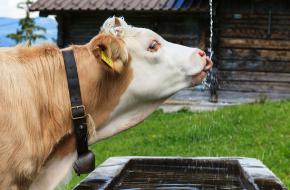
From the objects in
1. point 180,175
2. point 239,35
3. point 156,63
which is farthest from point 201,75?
point 239,35

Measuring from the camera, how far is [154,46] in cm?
342

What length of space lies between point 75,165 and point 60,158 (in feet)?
0.28

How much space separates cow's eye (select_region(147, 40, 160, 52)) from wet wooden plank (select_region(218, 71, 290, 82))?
1194 cm

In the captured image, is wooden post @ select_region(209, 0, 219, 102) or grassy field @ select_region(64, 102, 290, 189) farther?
wooden post @ select_region(209, 0, 219, 102)

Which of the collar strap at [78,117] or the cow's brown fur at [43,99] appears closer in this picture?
the cow's brown fur at [43,99]

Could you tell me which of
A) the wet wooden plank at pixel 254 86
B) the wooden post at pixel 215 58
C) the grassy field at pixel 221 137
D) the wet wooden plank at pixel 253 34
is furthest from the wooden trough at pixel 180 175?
the wet wooden plank at pixel 253 34

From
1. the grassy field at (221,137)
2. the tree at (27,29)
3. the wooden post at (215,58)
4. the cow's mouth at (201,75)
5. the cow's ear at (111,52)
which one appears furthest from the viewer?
the tree at (27,29)

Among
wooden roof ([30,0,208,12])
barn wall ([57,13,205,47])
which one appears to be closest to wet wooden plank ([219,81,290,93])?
barn wall ([57,13,205,47])

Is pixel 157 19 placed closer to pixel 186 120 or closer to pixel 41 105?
pixel 186 120

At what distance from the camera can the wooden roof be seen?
15.0 meters

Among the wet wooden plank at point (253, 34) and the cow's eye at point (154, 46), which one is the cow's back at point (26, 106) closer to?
the cow's eye at point (154, 46)

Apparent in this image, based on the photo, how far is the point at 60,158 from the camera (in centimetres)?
329

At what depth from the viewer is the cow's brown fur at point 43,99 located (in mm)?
2982

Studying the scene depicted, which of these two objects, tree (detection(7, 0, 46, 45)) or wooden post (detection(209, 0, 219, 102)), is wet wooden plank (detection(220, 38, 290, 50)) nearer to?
wooden post (detection(209, 0, 219, 102))
